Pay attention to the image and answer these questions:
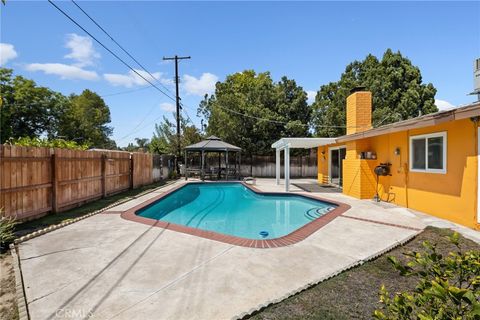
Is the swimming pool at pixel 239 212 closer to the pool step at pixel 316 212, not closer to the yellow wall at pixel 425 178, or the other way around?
the pool step at pixel 316 212

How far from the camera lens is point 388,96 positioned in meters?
21.8

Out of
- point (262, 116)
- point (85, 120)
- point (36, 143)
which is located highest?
point (85, 120)

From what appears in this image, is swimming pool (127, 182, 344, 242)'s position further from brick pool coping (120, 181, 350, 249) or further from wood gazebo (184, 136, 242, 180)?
wood gazebo (184, 136, 242, 180)

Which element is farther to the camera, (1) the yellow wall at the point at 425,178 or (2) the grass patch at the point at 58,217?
(1) the yellow wall at the point at 425,178

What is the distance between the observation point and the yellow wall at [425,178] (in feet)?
19.9

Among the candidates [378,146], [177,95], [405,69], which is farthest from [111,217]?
[405,69]

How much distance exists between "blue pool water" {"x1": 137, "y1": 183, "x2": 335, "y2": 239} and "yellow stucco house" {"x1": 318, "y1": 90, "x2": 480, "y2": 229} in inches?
84.0

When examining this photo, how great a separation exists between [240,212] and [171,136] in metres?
16.4

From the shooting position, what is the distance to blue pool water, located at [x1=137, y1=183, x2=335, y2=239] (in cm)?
756

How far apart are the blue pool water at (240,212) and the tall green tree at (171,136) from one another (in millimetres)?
10347

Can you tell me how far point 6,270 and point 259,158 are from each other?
1910 cm

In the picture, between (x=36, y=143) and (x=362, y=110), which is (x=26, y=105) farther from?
(x=362, y=110)

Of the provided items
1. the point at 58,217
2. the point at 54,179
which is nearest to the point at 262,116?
the point at 54,179

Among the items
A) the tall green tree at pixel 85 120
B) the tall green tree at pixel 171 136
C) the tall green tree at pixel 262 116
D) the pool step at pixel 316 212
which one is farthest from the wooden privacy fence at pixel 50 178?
the tall green tree at pixel 85 120
